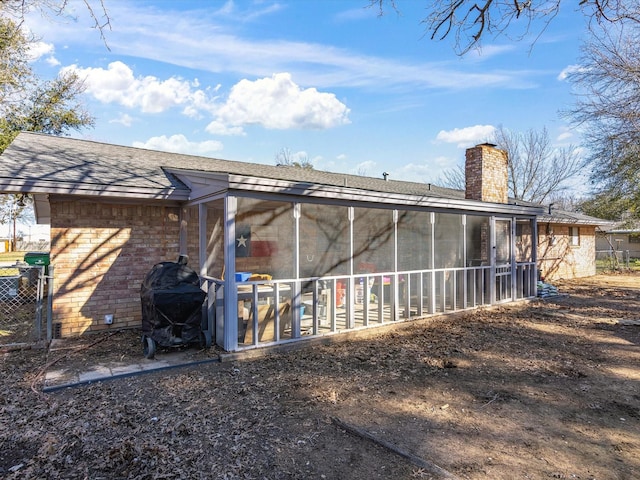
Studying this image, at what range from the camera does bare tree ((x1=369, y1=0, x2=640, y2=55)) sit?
15.7 ft

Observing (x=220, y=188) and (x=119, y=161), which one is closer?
(x=220, y=188)

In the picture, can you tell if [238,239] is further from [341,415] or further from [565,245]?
[565,245]

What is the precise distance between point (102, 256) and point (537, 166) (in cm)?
2690

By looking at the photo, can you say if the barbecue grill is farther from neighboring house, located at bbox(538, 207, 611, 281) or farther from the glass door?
neighboring house, located at bbox(538, 207, 611, 281)

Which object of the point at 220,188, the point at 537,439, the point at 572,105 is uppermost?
the point at 572,105

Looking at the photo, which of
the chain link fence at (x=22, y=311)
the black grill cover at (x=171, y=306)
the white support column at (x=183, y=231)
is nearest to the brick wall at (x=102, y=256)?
the white support column at (x=183, y=231)

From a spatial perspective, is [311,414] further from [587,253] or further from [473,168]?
[587,253]

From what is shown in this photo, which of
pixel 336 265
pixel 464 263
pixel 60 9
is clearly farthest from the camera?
pixel 336 265

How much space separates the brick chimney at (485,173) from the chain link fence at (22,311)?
9620 millimetres

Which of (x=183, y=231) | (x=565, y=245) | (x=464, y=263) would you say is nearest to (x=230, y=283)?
(x=183, y=231)

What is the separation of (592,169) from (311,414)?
50.5 feet

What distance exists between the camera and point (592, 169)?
47.0 feet

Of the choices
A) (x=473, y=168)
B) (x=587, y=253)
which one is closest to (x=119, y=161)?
(x=473, y=168)

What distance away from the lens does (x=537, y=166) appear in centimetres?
2561
